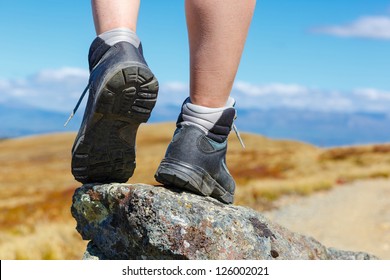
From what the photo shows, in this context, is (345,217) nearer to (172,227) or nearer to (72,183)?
(172,227)

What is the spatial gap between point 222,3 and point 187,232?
1395 millimetres

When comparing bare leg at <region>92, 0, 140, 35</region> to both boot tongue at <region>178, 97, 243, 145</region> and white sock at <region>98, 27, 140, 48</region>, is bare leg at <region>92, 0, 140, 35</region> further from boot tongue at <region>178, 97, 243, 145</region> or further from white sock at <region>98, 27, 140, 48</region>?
boot tongue at <region>178, 97, 243, 145</region>

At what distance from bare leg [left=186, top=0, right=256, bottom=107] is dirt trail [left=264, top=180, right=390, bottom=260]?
283 inches

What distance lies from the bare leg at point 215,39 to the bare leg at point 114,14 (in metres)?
0.35

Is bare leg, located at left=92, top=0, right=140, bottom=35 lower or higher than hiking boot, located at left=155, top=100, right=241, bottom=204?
higher

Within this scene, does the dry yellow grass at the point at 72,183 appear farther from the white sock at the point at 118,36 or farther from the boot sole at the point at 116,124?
the white sock at the point at 118,36

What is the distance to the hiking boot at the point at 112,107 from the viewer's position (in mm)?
3182

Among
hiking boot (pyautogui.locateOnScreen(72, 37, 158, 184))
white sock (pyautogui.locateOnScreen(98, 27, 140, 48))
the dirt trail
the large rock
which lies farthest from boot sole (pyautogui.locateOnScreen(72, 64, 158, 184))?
the dirt trail

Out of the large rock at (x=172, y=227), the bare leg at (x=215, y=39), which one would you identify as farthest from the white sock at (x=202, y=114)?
the large rock at (x=172, y=227)

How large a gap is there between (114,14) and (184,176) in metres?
1.07

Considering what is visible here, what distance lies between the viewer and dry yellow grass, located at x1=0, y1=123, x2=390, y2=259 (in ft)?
32.5

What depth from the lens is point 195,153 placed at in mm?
3494
